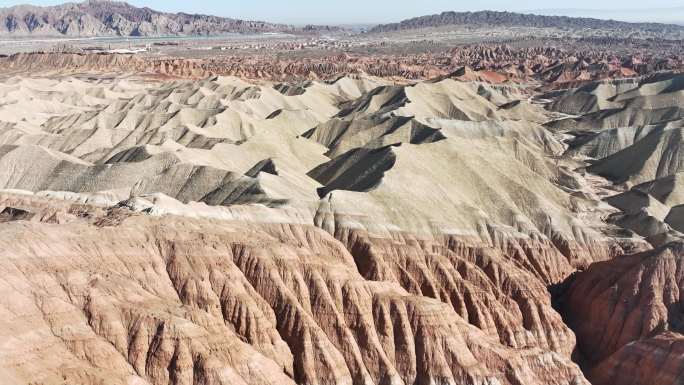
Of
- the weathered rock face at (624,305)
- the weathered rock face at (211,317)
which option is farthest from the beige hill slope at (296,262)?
the weathered rock face at (624,305)

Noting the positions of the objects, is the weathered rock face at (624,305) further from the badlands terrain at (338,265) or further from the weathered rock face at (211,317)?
the weathered rock face at (211,317)

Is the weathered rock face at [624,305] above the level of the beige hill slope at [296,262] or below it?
below

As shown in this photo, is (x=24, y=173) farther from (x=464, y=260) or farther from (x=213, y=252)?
(x=464, y=260)

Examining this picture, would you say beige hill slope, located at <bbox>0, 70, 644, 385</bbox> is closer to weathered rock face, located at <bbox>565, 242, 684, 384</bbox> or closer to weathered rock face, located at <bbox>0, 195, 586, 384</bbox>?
weathered rock face, located at <bbox>0, 195, 586, 384</bbox>

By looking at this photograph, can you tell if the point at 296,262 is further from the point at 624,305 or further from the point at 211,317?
the point at 624,305

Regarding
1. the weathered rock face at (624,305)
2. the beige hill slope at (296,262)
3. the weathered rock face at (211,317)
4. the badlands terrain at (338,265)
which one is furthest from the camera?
the weathered rock face at (624,305)

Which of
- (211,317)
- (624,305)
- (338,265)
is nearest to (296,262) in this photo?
(338,265)
